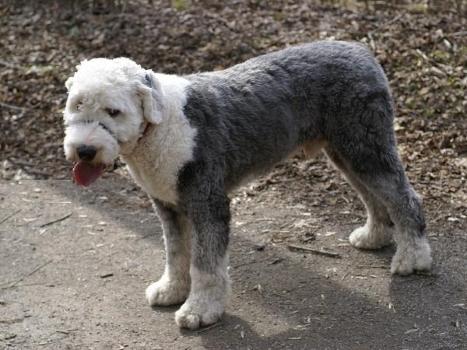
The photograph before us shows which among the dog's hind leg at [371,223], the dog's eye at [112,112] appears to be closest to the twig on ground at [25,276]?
the dog's eye at [112,112]

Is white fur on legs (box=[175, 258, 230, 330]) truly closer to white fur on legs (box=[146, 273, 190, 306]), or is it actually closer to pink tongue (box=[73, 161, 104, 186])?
white fur on legs (box=[146, 273, 190, 306])

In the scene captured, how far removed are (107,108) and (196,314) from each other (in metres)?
1.35

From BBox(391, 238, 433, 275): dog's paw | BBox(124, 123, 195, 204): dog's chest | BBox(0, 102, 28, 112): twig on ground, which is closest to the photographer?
BBox(124, 123, 195, 204): dog's chest

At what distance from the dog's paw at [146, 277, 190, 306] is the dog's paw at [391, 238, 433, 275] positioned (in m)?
1.42

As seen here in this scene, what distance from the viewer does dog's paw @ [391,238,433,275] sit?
208 inches

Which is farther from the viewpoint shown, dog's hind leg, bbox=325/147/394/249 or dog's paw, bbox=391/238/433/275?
dog's hind leg, bbox=325/147/394/249

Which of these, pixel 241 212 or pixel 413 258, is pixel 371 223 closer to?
pixel 413 258

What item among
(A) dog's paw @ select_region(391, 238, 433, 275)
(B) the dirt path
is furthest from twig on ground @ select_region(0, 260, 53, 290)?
(A) dog's paw @ select_region(391, 238, 433, 275)

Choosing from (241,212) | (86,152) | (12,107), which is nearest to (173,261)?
(86,152)

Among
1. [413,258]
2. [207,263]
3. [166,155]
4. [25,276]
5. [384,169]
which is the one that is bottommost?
[25,276]

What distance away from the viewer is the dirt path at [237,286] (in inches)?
186

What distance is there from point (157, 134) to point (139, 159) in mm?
195

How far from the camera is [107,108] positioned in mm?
4348

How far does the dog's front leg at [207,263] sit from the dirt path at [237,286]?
0.10m
